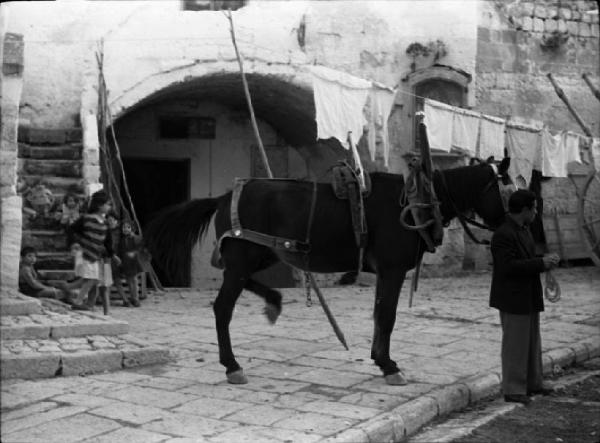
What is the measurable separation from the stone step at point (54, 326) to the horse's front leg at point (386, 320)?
260 centimetres

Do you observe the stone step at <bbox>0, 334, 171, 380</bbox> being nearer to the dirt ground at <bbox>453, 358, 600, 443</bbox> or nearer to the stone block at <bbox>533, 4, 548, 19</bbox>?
the dirt ground at <bbox>453, 358, 600, 443</bbox>

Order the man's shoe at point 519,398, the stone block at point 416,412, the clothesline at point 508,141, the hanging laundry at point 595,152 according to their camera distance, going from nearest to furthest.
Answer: the stone block at point 416,412
the man's shoe at point 519,398
the clothesline at point 508,141
the hanging laundry at point 595,152

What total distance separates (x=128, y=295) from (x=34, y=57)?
4.06 metres

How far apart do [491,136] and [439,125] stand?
1.12m

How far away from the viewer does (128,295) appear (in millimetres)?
11789

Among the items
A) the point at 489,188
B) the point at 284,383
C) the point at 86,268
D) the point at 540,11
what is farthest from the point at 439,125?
the point at 284,383

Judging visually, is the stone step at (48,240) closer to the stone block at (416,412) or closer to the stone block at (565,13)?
the stone block at (416,412)

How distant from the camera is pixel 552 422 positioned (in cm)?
610

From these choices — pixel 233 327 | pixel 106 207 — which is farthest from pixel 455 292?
pixel 106 207

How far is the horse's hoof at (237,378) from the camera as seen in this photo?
676 cm

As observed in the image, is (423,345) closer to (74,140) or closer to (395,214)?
(395,214)

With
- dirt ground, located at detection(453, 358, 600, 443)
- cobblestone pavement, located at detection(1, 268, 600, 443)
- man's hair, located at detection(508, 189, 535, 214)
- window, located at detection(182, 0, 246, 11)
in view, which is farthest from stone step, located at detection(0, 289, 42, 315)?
window, located at detection(182, 0, 246, 11)

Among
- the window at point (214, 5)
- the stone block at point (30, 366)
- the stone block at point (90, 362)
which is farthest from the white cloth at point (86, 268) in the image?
the window at point (214, 5)

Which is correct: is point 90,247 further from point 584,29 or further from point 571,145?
point 584,29
